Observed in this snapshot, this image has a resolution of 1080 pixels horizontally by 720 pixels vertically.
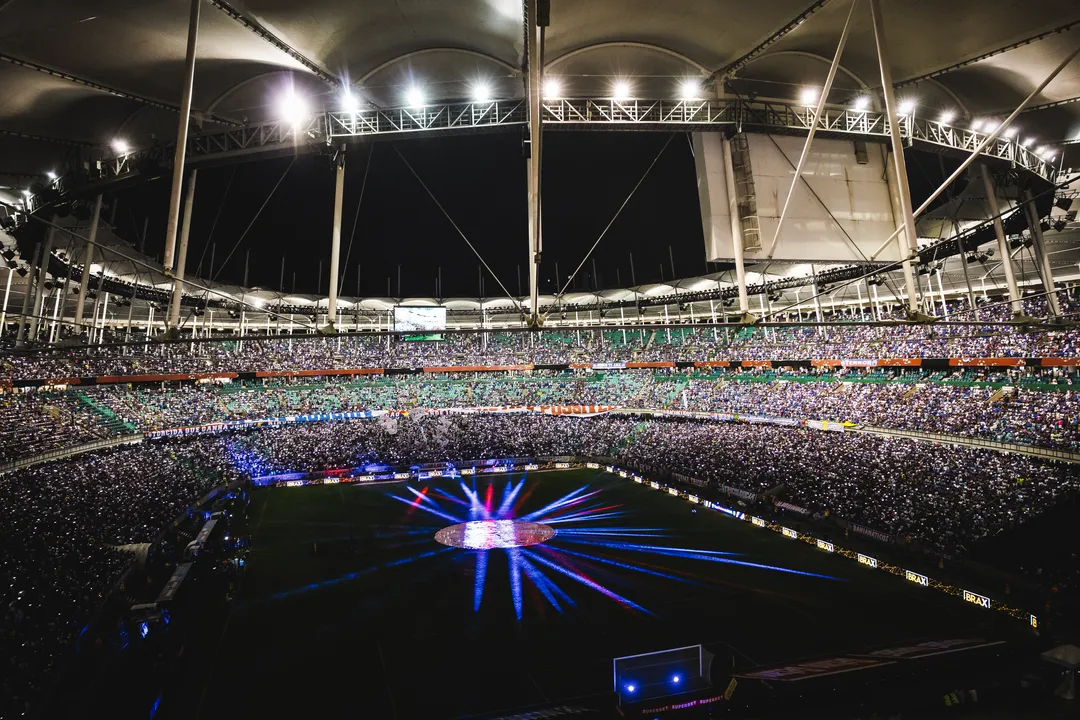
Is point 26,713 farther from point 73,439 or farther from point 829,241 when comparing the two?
point 73,439

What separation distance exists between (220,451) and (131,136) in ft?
92.6

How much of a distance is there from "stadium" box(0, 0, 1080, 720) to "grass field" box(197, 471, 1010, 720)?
0.49 feet

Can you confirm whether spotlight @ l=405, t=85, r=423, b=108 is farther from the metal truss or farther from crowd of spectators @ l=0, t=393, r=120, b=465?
crowd of spectators @ l=0, t=393, r=120, b=465

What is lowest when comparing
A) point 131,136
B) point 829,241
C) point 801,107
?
point 829,241

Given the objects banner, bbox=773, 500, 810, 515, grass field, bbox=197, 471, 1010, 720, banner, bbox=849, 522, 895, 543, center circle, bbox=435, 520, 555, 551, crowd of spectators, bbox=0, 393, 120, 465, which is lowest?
grass field, bbox=197, 471, 1010, 720

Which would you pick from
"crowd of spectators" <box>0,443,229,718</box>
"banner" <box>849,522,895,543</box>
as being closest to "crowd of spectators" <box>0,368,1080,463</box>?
"crowd of spectators" <box>0,443,229,718</box>

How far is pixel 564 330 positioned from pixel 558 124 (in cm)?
777

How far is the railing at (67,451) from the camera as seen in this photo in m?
25.2

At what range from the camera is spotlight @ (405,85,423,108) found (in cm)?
1423

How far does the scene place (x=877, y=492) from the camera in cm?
2352

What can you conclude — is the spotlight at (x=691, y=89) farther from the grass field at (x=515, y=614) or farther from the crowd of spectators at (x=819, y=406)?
the crowd of spectators at (x=819, y=406)

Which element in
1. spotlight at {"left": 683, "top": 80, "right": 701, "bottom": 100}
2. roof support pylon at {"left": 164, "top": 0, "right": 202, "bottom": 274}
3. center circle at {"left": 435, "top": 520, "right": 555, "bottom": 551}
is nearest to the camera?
roof support pylon at {"left": 164, "top": 0, "right": 202, "bottom": 274}

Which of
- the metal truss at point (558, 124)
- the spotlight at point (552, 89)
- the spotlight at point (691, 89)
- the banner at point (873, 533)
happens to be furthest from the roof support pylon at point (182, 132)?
the banner at point (873, 533)

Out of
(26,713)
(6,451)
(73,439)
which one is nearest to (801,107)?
(26,713)
